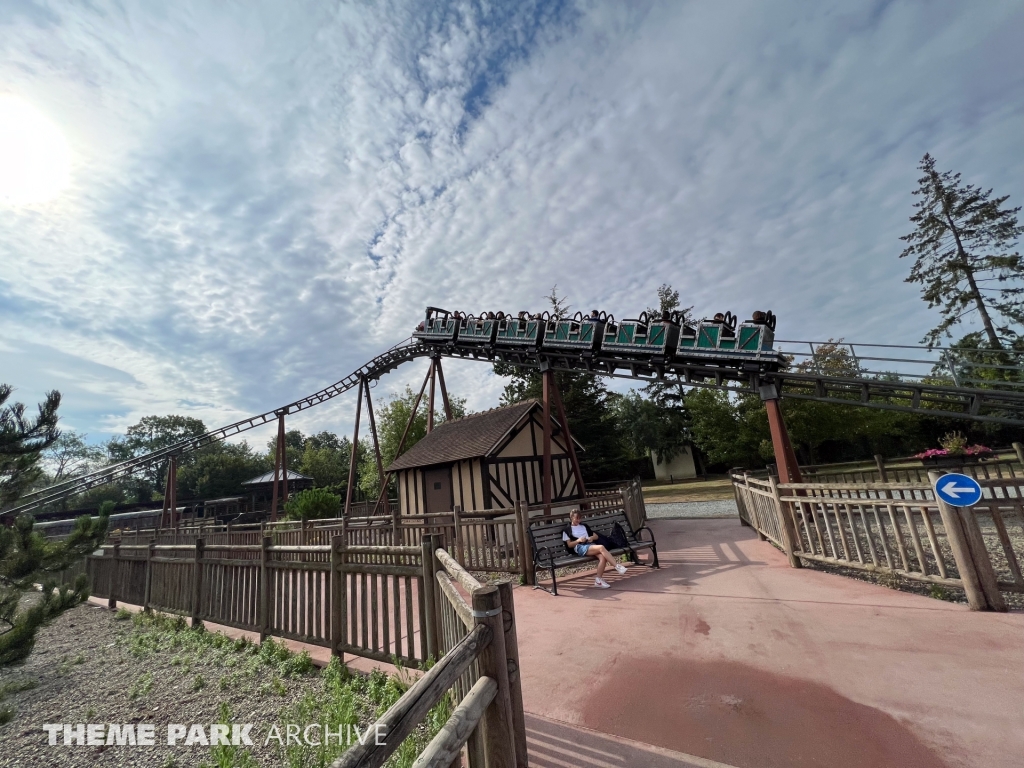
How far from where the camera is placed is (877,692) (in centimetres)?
315

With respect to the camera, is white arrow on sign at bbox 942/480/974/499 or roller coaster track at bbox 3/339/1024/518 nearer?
white arrow on sign at bbox 942/480/974/499

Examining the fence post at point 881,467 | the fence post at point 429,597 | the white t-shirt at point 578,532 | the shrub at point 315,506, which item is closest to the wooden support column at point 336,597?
the fence post at point 429,597

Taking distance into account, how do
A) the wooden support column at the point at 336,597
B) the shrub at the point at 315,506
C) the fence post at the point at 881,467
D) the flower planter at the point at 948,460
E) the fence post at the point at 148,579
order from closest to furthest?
the wooden support column at the point at 336,597
the fence post at the point at 148,579
the fence post at the point at 881,467
the flower planter at the point at 948,460
the shrub at the point at 315,506

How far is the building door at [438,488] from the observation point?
15.2m

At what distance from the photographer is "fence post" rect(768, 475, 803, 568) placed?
21.8 feet

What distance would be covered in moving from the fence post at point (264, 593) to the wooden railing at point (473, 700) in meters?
3.67

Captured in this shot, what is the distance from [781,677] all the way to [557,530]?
4.14 metres

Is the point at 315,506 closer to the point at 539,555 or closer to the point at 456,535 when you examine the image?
the point at 456,535

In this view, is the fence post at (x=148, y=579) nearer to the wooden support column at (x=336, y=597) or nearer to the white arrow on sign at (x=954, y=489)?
the wooden support column at (x=336, y=597)

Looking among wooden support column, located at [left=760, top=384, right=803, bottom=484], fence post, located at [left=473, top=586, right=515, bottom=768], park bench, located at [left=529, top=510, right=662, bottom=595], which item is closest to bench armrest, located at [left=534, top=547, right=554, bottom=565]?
park bench, located at [left=529, top=510, right=662, bottom=595]

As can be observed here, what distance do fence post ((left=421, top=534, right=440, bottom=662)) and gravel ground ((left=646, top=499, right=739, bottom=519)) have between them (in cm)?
1176

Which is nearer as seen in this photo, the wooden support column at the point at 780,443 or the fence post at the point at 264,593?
the fence post at the point at 264,593

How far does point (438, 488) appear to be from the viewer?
1569 centimetres

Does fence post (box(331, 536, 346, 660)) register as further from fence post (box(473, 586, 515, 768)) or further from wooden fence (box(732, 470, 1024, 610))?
wooden fence (box(732, 470, 1024, 610))
